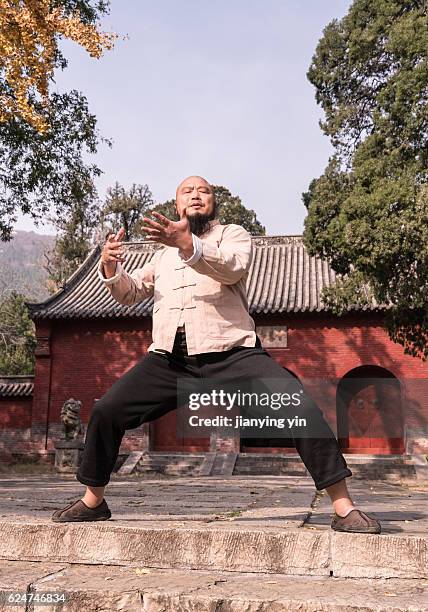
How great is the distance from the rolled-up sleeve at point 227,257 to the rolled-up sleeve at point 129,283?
0.49m

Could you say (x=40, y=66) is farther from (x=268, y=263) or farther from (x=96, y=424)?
(x=268, y=263)

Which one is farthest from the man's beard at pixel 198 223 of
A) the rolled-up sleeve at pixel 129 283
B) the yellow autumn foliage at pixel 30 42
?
the yellow autumn foliage at pixel 30 42

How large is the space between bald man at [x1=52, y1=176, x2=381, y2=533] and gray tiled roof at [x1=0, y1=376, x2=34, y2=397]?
16.5 metres

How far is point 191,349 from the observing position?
2768mm

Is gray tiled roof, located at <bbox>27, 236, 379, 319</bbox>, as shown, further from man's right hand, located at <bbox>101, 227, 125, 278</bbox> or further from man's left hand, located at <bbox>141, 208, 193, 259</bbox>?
man's left hand, located at <bbox>141, 208, 193, 259</bbox>


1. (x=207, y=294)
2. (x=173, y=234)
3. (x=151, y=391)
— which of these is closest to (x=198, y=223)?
(x=207, y=294)

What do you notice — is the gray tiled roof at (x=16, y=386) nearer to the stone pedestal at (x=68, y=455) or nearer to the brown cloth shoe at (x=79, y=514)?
the stone pedestal at (x=68, y=455)

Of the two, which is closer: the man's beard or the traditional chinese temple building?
the man's beard

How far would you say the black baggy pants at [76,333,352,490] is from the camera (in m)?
2.71

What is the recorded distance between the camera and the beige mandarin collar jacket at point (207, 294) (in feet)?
8.82

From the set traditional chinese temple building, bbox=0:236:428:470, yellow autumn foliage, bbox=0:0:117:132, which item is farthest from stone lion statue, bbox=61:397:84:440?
yellow autumn foliage, bbox=0:0:117:132

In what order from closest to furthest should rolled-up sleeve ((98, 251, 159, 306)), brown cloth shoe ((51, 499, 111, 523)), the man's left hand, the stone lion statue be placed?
the man's left hand, brown cloth shoe ((51, 499, 111, 523)), rolled-up sleeve ((98, 251, 159, 306)), the stone lion statue

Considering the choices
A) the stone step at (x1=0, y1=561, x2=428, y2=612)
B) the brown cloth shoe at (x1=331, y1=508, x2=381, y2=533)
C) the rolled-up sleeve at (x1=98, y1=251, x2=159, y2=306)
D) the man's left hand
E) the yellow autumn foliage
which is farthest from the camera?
the yellow autumn foliage

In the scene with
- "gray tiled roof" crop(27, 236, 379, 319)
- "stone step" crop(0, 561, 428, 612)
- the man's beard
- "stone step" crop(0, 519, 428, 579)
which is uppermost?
"gray tiled roof" crop(27, 236, 379, 319)
